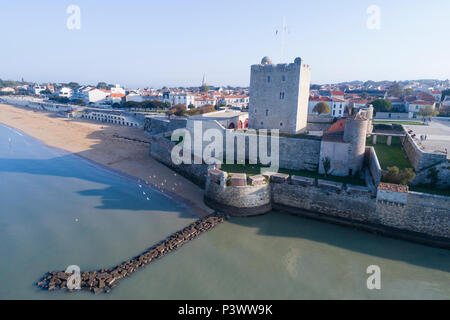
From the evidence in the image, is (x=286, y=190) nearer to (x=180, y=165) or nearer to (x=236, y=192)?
(x=236, y=192)

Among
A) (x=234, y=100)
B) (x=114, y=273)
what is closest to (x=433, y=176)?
(x=114, y=273)

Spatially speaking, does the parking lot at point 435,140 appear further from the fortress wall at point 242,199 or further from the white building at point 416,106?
the white building at point 416,106

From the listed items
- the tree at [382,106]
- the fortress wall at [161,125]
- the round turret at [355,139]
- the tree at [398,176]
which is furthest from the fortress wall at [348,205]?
the tree at [382,106]

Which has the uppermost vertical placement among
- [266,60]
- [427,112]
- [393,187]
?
[266,60]

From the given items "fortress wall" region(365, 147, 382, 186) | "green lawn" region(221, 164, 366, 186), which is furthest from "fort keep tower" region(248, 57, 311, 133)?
"fortress wall" region(365, 147, 382, 186)

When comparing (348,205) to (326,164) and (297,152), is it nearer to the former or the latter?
(326,164)

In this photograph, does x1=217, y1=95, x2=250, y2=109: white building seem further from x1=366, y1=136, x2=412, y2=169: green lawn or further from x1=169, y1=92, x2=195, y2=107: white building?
x1=366, y1=136, x2=412, y2=169: green lawn
